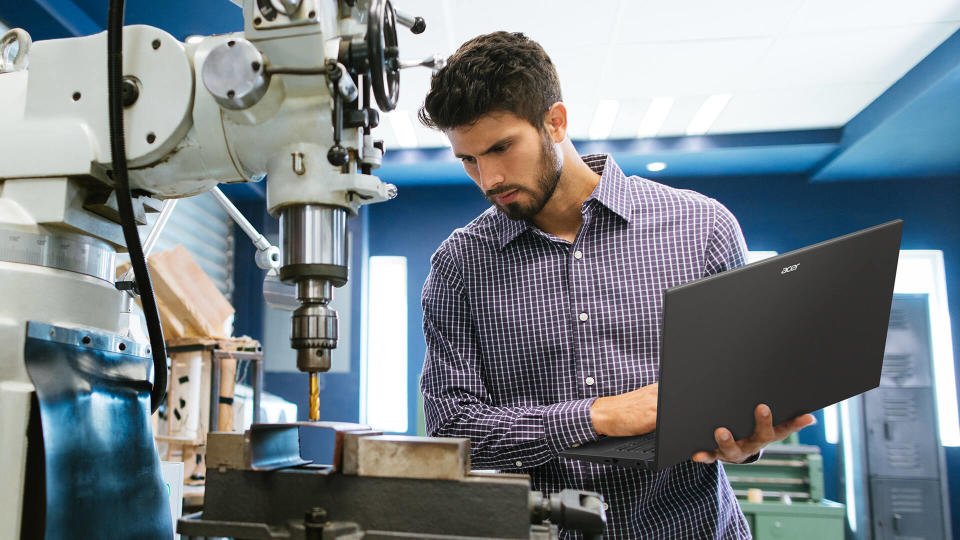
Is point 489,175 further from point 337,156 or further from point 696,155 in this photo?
point 696,155

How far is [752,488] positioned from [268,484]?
376 centimetres

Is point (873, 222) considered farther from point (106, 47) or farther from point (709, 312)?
point (106, 47)

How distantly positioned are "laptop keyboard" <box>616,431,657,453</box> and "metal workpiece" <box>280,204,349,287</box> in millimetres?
538

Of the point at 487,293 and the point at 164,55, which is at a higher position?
the point at 164,55

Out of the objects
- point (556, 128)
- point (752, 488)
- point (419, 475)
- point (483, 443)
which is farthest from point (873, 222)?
point (419, 475)

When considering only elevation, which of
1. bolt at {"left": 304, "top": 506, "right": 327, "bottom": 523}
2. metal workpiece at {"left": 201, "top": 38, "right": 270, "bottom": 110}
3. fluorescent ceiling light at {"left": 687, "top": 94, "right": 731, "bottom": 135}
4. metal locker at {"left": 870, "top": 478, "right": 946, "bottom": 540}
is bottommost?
metal locker at {"left": 870, "top": 478, "right": 946, "bottom": 540}

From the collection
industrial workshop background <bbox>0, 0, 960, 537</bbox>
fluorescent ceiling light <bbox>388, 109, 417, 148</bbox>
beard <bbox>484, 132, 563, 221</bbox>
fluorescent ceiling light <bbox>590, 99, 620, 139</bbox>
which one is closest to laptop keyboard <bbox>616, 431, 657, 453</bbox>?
beard <bbox>484, 132, 563, 221</bbox>

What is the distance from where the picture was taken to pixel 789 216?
490 cm

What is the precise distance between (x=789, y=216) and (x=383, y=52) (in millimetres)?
4902

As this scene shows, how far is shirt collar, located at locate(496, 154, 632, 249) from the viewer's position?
1.28m

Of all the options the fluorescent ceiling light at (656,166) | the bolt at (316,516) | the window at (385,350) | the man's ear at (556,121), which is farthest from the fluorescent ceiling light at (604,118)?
the bolt at (316,516)

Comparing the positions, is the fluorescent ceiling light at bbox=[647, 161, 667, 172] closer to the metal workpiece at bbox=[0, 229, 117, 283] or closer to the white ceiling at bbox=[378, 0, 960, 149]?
the white ceiling at bbox=[378, 0, 960, 149]

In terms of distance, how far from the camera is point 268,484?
2.01 feet

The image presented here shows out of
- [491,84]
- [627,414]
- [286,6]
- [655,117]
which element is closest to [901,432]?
[655,117]
